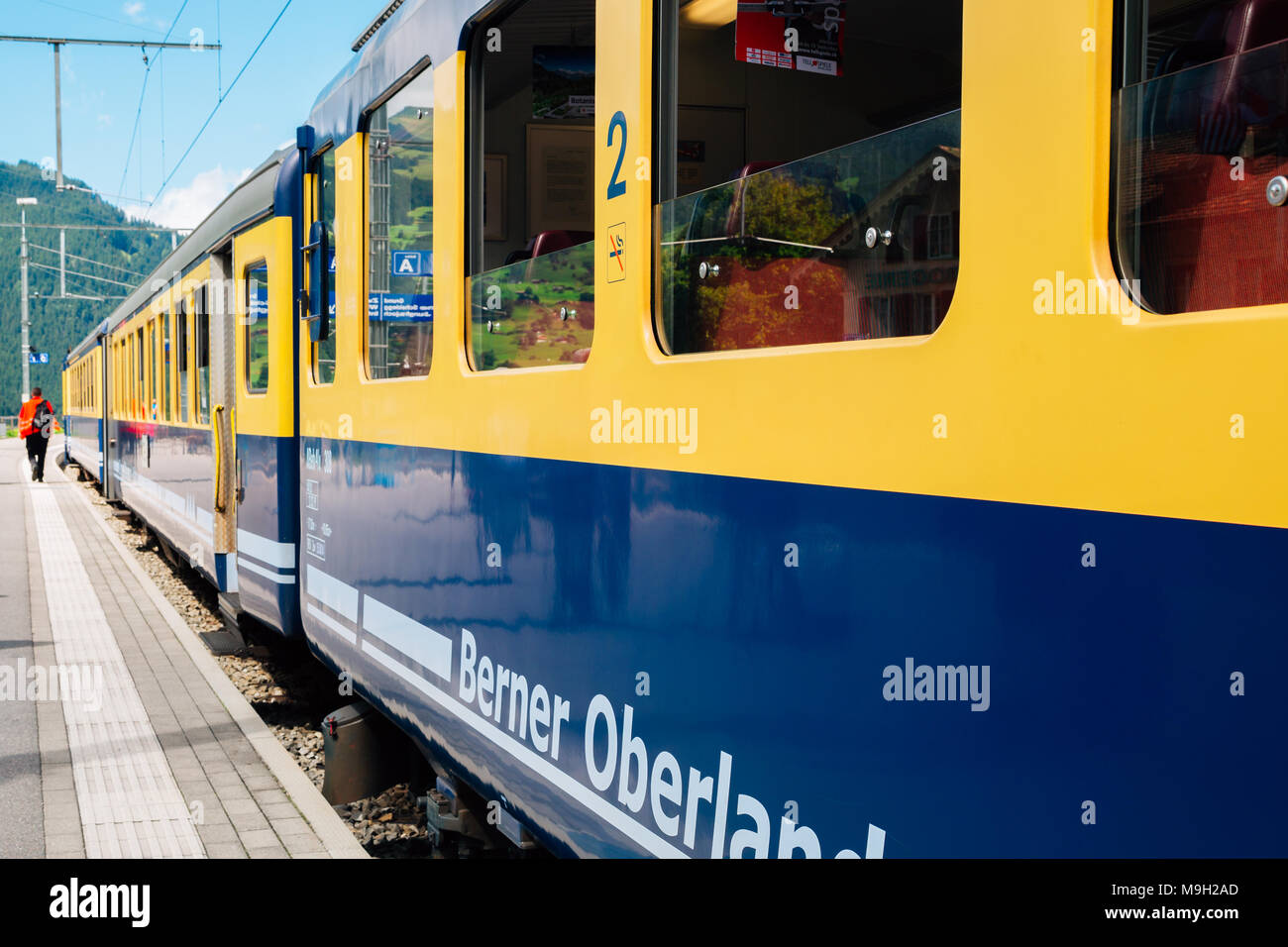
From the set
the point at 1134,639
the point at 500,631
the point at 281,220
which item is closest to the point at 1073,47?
the point at 1134,639

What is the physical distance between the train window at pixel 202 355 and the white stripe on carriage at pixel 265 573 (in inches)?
Answer: 87.1

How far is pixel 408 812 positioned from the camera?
5352 millimetres

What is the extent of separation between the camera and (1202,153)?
1440mm

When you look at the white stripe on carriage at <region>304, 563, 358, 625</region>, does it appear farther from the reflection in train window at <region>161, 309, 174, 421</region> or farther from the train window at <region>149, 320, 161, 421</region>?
the train window at <region>149, 320, 161, 421</region>

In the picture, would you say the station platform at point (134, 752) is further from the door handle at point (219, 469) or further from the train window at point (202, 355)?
the train window at point (202, 355)

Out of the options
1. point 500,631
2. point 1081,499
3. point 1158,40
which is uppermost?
point 1158,40

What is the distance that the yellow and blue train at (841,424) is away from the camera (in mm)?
1393

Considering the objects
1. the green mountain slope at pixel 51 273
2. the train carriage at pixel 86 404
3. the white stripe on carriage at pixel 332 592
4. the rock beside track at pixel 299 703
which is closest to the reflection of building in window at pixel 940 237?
the white stripe on carriage at pixel 332 592

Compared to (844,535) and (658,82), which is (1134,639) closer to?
(844,535)

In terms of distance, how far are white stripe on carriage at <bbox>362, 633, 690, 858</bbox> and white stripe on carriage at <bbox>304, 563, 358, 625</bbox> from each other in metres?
0.64

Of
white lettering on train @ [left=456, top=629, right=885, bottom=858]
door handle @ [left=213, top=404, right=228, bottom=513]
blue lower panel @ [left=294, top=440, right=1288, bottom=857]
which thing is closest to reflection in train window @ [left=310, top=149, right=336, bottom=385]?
blue lower panel @ [left=294, top=440, right=1288, bottom=857]

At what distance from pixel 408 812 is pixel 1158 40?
4595mm

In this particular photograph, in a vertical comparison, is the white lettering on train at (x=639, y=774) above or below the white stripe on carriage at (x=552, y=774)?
above

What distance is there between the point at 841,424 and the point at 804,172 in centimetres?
51
